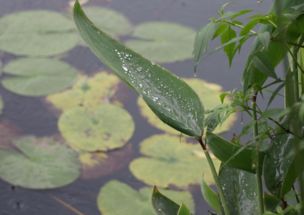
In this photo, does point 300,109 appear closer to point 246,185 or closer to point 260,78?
point 260,78

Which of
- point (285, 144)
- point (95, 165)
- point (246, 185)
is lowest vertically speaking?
point (95, 165)

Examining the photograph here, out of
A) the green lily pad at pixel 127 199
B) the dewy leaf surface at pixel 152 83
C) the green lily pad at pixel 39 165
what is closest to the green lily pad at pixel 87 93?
the green lily pad at pixel 39 165

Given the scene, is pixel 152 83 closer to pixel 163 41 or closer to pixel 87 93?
pixel 87 93

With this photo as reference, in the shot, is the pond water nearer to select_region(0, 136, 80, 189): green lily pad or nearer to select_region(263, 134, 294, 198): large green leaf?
select_region(0, 136, 80, 189): green lily pad

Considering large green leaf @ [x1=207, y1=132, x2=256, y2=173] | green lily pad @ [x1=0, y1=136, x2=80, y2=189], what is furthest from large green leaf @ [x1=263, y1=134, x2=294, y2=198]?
green lily pad @ [x1=0, y1=136, x2=80, y2=189]

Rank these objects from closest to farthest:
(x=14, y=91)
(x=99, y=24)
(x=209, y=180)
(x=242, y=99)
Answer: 1. (x=242, y=99)
2. (x=209, y=180)
3. (x=14, y=91)
4. (x=99, y=24)

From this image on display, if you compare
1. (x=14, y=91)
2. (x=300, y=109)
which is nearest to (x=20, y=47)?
(x=14, y=91)
